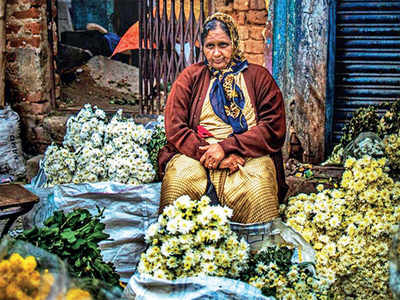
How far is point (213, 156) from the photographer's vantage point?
3.10m

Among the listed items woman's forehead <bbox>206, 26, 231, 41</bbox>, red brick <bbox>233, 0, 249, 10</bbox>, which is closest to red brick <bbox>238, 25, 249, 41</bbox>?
red brick <bbox>233, 0, 249, 10</bbox>

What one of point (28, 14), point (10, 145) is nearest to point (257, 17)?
point (28, 14)

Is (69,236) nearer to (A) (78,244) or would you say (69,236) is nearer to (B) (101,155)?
(A) (78,244)

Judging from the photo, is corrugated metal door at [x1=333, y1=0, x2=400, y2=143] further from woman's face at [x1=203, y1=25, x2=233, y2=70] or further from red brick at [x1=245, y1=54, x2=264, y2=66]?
woman's face at [x1=203, y1=25, x2=233, y2=70]

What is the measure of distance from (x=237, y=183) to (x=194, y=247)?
2.13 feet

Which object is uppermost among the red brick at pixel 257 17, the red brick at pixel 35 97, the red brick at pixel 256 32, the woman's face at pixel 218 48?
the red brick at pixel 257 17

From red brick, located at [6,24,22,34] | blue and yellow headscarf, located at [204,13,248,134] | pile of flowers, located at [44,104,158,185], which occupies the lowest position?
pile of flowers, located at [44,104,158,185]

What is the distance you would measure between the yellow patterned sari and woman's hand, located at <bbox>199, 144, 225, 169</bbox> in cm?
5

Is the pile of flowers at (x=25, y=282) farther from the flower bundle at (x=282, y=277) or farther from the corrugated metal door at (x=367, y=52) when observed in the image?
the corrugated metal door at (x=367, y=52)

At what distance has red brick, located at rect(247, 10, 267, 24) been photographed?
489 centimetres

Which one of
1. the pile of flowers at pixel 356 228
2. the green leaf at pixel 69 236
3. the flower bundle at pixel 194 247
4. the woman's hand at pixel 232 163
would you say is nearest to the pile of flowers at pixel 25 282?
the green leaf at pixel 69 236

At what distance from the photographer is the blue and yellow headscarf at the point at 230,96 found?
10.6 ft

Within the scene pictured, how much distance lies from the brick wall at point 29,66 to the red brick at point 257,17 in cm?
217

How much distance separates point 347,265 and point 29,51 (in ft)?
12.8
